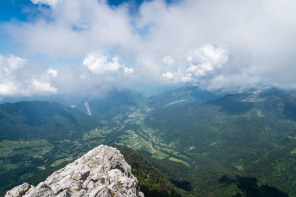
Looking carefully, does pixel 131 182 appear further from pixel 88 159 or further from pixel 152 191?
pixel 152 191

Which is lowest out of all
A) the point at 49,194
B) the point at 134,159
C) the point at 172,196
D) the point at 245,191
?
the point at 245,191

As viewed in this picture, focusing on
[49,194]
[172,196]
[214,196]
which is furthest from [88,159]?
[214,196]

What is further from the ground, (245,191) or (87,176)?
(87,176)

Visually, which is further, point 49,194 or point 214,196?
point 214,196

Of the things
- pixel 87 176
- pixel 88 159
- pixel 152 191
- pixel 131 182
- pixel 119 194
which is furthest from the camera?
pixel 152 191

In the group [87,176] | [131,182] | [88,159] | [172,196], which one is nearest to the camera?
[131,182]

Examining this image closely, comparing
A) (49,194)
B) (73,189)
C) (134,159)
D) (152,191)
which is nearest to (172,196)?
(152,191)

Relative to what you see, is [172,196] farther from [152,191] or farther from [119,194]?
[119,194]

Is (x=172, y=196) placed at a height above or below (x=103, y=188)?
below

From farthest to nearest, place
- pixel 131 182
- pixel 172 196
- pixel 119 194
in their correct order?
1. pixel 172 196
2. pixel 131 182
3. pixel 119 194
